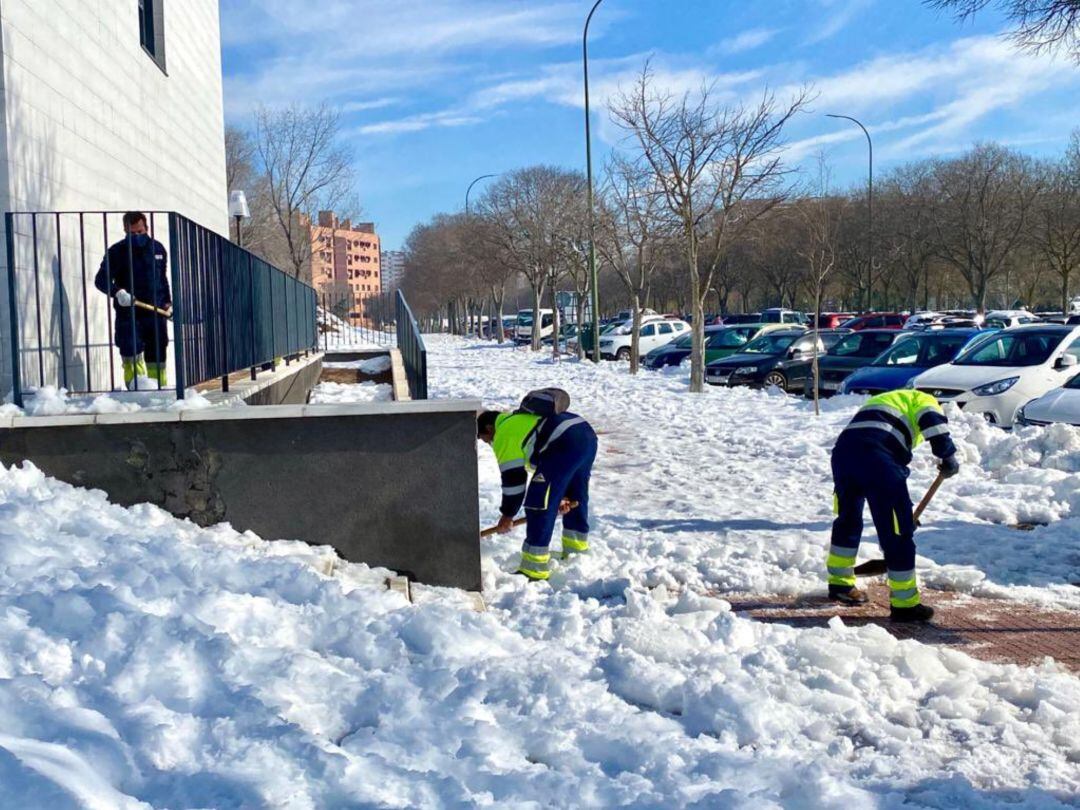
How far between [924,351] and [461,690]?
14.0 m

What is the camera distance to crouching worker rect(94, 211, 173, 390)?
24.1ft

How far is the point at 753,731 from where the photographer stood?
425cm

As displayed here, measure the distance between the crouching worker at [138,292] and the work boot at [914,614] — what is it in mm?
5089

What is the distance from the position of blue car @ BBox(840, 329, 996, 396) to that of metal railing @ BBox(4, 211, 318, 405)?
956cm

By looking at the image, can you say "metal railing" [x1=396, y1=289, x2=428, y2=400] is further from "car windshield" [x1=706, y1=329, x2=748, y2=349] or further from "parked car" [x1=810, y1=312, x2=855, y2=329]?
"parked car" [x1=810, y1=312, x2=855, y2=329]

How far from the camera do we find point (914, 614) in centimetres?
603

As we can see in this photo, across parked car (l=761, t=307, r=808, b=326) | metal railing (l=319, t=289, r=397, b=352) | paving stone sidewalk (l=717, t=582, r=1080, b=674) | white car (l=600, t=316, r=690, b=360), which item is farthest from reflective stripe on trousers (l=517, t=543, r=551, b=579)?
parked car (l=761, t=307, r=808, b=326)

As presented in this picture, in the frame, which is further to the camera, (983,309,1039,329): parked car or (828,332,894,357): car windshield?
(983,309,1039,329): parked car

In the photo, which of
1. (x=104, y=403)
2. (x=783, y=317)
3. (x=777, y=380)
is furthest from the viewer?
(x=783, y=317)

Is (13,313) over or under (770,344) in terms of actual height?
over

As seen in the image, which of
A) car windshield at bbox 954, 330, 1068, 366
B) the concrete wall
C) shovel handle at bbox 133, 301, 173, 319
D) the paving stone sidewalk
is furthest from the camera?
car windshield at bbox 954, 330, 1068, 366

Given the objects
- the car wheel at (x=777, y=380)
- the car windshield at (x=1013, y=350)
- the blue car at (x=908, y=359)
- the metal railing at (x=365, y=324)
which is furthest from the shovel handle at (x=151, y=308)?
Answer: the metal railing at (x=365, y=324)

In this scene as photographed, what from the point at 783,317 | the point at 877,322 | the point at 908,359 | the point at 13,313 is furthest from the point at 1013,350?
the point at 783,317

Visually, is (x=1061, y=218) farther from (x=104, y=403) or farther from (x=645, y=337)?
(x=104, y=403)
